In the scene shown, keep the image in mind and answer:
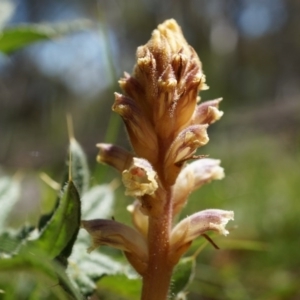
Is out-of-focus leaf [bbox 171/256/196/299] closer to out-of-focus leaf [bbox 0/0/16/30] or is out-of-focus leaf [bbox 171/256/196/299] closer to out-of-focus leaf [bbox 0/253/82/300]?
out-of-focus leaf [bbox 0/253/82/300]

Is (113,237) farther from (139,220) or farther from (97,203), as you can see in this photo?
(97,203)

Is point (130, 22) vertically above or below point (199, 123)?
above

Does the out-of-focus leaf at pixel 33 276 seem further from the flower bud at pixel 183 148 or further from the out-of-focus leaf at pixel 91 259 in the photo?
the flower bud at pixel 183 148

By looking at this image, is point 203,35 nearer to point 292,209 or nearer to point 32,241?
point 292,209

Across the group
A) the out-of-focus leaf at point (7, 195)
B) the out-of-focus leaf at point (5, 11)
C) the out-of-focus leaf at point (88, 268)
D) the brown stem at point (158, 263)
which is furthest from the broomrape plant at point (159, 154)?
the out-of-focus leaf at point (5, 11)

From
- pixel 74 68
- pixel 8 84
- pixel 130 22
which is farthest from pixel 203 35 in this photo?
pixel 8 84

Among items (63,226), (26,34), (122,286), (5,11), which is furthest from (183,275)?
(5,11)

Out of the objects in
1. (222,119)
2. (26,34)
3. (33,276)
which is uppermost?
(222,119)
